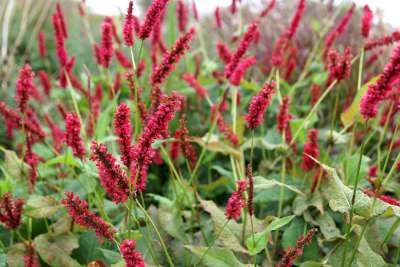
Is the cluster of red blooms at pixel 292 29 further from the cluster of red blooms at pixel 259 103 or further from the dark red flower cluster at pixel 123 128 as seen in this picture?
the dark red flower cluster at pixel 123 128

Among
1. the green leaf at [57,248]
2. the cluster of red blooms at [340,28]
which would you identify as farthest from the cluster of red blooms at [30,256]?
the cluster of red blooms at [340,28]

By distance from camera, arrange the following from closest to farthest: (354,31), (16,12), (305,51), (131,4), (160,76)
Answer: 1. (131,4)
2. (160,76)
3. (305,51)
4. (354,31)
5. (16,12)

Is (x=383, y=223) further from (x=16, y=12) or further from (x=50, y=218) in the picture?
(x=16, y=12)

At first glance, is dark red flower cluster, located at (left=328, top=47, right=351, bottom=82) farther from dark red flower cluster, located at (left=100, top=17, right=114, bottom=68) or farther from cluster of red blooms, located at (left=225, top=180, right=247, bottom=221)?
dark red flower cluster, located at (left=100, top=17, right=114, bottom=68)

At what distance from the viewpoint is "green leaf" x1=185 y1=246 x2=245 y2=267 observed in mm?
1097

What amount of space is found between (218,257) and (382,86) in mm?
523

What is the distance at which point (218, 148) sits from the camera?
4.87 feet

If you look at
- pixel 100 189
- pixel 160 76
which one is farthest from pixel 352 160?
pixel 100 189

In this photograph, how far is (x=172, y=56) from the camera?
1.08 meters

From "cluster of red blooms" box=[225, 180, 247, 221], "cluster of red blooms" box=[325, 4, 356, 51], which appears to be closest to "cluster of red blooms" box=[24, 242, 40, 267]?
"cluster of red blooms" box=[225, 180, 247, 221]

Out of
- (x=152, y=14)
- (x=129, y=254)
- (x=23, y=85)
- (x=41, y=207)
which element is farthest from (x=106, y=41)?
(x=129, y=254)

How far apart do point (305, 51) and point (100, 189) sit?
2176mm

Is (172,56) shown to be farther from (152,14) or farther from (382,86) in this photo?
(382,86)

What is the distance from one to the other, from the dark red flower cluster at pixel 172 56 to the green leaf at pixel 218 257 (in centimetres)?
40
